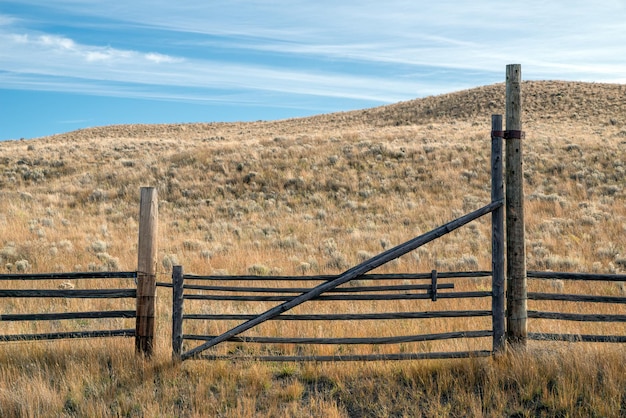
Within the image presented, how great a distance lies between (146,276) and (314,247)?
9.89 m

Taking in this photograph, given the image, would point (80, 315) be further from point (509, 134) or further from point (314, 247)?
point (314, 247)

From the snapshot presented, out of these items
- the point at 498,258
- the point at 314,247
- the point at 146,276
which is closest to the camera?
the point at 498,258

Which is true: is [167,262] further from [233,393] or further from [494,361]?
[494,361]

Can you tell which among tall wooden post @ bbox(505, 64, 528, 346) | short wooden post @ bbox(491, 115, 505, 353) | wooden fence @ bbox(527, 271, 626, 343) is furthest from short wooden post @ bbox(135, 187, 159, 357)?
wooden fence @ bbox(527, 271, 626, 343)

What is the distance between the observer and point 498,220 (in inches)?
253

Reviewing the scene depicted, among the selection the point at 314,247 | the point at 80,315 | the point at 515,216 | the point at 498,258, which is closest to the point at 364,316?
the point at 498,258

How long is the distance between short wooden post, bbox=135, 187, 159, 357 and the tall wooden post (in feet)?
14.7

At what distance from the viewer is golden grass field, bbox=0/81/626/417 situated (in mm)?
5617

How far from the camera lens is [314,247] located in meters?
16.2

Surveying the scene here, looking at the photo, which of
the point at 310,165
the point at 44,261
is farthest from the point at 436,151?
the point at 44,261

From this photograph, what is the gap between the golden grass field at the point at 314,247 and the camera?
5.62 m

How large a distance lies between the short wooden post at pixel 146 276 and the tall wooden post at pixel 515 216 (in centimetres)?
450

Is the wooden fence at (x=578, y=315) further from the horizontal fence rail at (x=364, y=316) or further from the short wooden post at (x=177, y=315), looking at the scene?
the short wooden post at (x=177, y=315)

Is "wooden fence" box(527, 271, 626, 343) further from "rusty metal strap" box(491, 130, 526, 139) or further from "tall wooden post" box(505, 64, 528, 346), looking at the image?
"rusty metal strap" box(491, 130, 526, 139)
